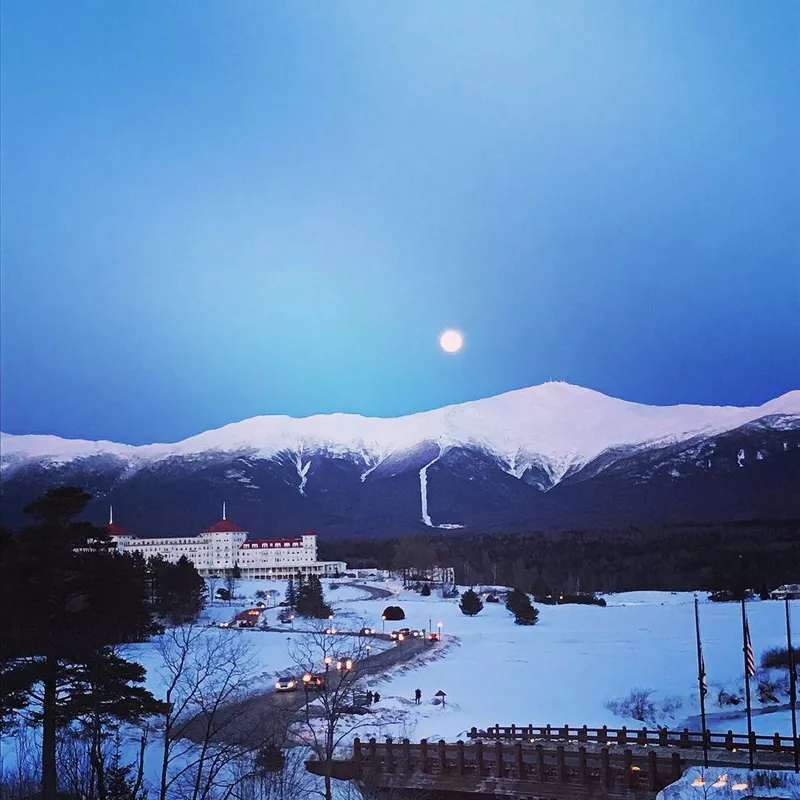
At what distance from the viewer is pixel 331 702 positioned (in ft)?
77.8

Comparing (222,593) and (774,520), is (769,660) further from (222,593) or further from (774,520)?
(774,520)

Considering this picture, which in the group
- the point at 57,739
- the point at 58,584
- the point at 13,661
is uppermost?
the point at 58,584

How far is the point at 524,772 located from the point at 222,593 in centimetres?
7317

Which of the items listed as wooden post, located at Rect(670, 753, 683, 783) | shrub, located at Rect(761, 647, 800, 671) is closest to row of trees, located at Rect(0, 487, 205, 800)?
wooden post, located at Rect(670, 753, 683, 783)

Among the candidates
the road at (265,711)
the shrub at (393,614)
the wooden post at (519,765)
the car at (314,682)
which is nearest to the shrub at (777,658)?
the road at (265,711)

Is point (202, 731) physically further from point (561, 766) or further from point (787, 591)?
point (787, 591)

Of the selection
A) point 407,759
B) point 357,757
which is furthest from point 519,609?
point 357,757

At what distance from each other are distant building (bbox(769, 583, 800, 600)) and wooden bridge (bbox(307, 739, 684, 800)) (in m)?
62.9

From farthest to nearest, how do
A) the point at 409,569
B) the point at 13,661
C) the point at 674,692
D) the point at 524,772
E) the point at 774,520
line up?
the point at 774,520 → the point at 409,569 → the point at 674,692 → the point at 524,772 → the point at 13,661

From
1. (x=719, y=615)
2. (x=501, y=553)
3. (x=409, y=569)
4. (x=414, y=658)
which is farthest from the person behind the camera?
(x=501, y=553)

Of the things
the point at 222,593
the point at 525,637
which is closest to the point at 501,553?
the point at 222,593

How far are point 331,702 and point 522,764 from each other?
5878 mm

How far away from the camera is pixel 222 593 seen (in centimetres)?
9362

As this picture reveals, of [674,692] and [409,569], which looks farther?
[409,569]
